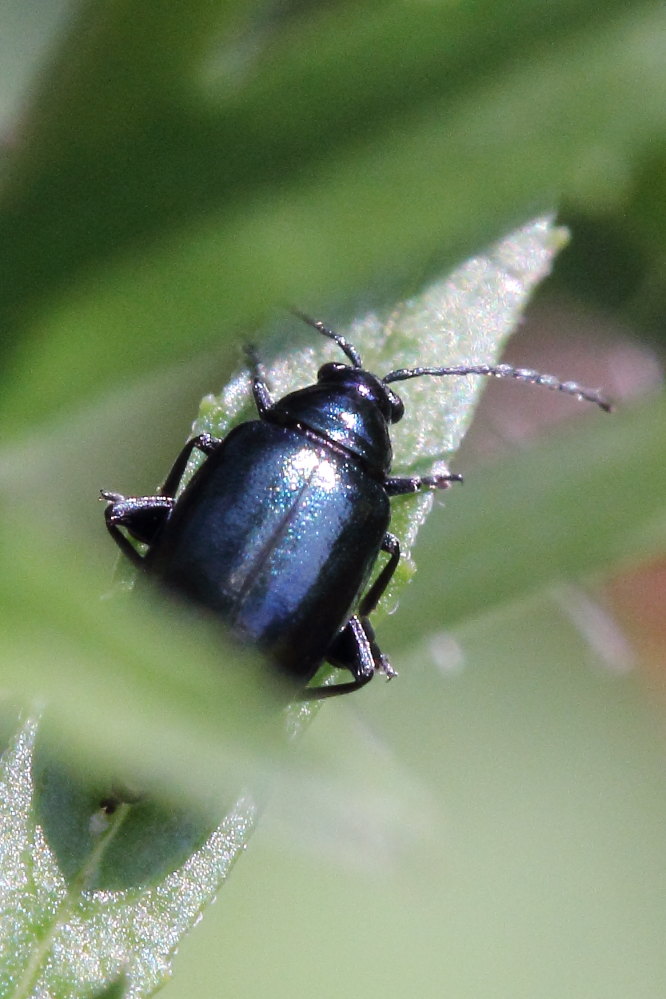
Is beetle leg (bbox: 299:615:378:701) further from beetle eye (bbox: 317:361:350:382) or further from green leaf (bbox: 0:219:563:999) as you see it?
beetle eye (bbox: 317:361:350:382)

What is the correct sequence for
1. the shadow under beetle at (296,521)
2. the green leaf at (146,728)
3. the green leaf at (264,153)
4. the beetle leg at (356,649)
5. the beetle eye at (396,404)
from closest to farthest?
the green leaf at (146,728), the green leaf at (264,153), the shadow under beetle at (296,521), the beetle leg at (356,649), the beetle eye at (396,404)

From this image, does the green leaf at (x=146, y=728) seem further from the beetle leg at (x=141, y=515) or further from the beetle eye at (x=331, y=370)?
the beetle leg at (x=141, y=515)

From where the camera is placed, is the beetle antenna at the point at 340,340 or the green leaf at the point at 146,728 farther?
the beetle antenna at the point at 340,340

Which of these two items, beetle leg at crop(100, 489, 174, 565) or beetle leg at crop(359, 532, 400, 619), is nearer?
beetle leg at crop(359, 532, 400, 619)

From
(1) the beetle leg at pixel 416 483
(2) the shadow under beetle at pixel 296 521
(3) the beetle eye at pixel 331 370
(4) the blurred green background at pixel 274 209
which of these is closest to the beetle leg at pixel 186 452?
(2) the shadow under beetle at pixel 296 521

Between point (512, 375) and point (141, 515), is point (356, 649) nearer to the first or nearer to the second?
point (141, 515)

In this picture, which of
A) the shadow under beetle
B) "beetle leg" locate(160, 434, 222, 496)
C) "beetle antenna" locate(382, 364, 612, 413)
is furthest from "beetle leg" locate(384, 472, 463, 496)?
"beetle leg" locate(160, 434, 222, 496)
